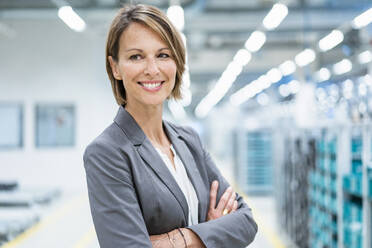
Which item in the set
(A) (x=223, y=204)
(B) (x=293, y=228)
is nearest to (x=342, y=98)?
(B) (x=293, y=228)

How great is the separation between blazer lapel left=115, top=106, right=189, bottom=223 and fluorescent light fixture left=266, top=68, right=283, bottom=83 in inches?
559

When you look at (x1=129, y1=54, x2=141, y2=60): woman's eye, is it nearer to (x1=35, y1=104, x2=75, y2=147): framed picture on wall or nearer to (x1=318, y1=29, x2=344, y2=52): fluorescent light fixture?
(x1=318, y1=29, x2=344, y2=52): fluorescent light fixture

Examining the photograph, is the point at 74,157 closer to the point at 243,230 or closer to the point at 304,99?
the point at 304,99

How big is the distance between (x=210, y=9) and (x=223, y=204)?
30.7ft

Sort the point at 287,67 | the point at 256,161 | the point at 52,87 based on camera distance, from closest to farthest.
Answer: the point at 52,87, the point at 256,161, the point at 287,67

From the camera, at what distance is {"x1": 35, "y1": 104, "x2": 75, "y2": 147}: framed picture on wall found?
1059 cm

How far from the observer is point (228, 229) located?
1736 millimetres

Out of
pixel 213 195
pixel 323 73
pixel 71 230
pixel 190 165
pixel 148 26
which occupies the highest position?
pixel 323 73

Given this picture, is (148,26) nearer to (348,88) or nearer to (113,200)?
(113,200)

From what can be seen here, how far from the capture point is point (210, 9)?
10.7 metres

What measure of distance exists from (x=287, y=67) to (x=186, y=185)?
1383cm

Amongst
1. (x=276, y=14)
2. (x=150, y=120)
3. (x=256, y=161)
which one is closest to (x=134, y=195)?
(x=150, y=120)

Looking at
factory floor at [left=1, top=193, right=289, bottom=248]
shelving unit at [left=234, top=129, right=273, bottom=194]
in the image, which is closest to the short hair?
factory floor at [left=1, top=193, right=289, bottom=248]

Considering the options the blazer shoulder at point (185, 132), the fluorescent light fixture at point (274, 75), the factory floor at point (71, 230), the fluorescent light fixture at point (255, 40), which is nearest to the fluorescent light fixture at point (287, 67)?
the fluorescent light fixture at point (274, 75)
